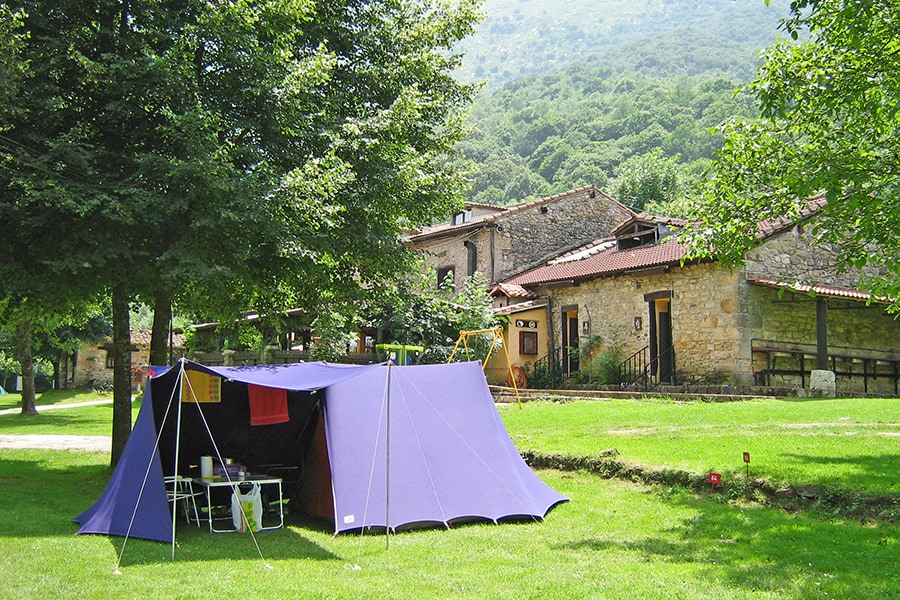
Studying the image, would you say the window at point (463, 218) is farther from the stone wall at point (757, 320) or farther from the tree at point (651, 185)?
the tree at point (651, 185)

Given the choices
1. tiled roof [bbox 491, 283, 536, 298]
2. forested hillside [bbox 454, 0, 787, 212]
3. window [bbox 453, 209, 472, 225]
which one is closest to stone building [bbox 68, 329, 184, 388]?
window [bbox 453, 209, 472, 225]

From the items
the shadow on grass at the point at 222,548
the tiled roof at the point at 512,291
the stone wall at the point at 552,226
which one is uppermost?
the stone wall at the point at 552,226

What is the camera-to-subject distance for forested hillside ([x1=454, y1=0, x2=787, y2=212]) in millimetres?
63344

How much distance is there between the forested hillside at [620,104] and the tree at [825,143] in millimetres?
5012

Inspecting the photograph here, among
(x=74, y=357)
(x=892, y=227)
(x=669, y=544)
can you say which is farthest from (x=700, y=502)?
(x=74, y=357)

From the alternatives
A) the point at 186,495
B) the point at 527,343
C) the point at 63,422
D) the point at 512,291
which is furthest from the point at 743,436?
the point at 63,422

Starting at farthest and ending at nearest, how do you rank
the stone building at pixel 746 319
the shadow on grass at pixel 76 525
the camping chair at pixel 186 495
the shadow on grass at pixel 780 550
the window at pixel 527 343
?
the window at pixel 527 343, the stone building at pixel 746 319, the camping chair at pixel 186 495, the shadow on grass at pixel 76 525, the shadow on grass at pixel 780 550

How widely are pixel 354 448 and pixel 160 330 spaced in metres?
5.27

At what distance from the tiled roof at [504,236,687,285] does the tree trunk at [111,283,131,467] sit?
12329mm

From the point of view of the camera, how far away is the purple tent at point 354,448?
9.04 meters

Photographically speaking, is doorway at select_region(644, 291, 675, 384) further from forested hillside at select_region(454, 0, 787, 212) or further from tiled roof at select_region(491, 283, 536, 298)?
tiled roof at select_region(491, 283, 536, 298)

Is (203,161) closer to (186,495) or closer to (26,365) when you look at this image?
(186,495)

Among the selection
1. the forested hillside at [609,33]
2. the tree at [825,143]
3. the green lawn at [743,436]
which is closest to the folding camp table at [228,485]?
the green lawn at [743,436]

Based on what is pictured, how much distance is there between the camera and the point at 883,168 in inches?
374
